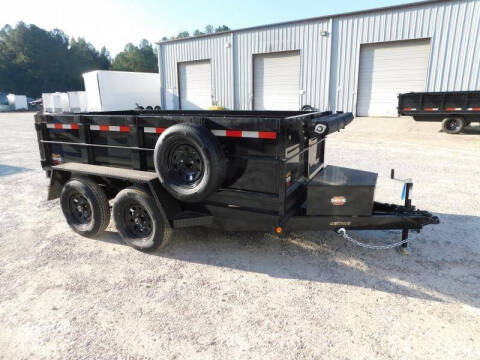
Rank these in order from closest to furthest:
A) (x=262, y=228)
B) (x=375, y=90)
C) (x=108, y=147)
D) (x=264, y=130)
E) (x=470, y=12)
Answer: (x=264, y=130)
(x=262, y=228)
(x=108, y=147)
(x=470, y=12)
(x=375, y=90)

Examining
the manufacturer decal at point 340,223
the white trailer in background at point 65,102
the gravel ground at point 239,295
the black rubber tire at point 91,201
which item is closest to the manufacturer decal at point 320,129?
the manufacturer decal at point 340,223

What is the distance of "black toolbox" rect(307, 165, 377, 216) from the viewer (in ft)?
11.2

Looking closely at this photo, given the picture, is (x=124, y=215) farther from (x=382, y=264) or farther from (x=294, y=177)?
(x=382, y=264)

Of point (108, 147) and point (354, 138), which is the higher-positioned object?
point (108, 147)

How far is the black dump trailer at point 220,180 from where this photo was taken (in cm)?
325

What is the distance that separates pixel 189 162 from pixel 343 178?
167 cm

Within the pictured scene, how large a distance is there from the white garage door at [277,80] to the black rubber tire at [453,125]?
811 centimetres

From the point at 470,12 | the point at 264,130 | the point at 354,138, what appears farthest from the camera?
the point at 470,12

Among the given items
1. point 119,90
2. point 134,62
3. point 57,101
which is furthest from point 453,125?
point 134,62

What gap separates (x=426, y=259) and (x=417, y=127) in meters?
13.0

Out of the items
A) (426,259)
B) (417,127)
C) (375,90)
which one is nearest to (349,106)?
(375,90)

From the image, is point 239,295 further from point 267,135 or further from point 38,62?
point 38,62

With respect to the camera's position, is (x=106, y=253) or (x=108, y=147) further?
(x=108, y=147)

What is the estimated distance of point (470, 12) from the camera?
14.7 meters
